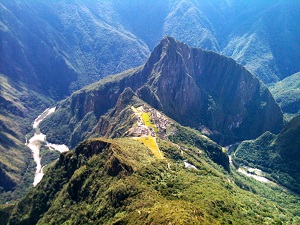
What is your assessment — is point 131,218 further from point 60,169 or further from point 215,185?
point 60,169

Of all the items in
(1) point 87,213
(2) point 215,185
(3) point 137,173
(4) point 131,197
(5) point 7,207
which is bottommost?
(5) point 7,207

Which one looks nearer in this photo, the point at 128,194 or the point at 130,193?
the point at 130,193

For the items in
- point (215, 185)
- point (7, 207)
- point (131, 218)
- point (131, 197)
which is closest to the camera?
point (131, 218)

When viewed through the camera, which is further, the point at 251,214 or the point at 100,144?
the point at 100,144

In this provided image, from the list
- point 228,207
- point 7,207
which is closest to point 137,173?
point 228,207

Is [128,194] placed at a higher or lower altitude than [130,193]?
lower

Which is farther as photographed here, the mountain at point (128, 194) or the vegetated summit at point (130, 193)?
the vegetated summit at point (130, 193)

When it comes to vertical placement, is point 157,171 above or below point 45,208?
above

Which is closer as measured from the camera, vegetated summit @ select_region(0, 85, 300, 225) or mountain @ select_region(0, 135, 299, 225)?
mountain @ select_region(0, 135, 299, 225)
